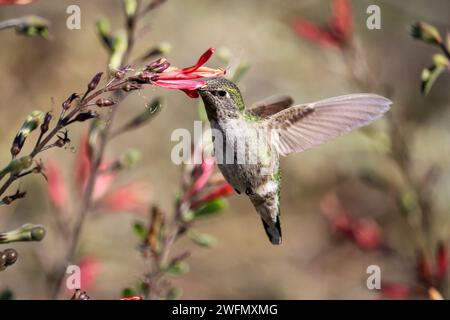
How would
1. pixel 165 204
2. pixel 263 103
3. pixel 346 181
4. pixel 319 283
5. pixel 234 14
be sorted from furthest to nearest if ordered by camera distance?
1. pixel 234 14
2. pixel 346 181
3. pixel 165 204
4. pixel 319 283
5. pixel 263 103

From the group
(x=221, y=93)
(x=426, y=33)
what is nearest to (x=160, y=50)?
(x=221, y=93)

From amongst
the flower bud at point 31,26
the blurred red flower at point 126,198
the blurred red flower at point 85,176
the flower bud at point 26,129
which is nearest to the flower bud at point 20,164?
the flower bud at point 26,129

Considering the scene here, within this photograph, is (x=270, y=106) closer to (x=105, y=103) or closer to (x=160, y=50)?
(x=160, y=50)

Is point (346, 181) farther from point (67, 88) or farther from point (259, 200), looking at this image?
point (259, 200)

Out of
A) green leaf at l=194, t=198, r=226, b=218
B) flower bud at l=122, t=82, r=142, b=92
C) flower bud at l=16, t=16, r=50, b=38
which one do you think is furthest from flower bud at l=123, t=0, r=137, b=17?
flower bud at l=122, t=82, r=142, b=92

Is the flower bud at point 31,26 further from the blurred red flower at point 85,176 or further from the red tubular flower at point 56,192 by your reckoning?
the red tubular flower at point 56,192

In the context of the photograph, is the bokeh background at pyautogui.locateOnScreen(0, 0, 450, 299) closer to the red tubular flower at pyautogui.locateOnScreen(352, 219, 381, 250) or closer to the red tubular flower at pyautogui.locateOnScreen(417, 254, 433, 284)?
the red tubular flower at pyautogui.locateOnScreen(352, 219, 381, 250)

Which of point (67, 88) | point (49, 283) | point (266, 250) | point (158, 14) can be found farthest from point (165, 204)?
point (49, 283)
